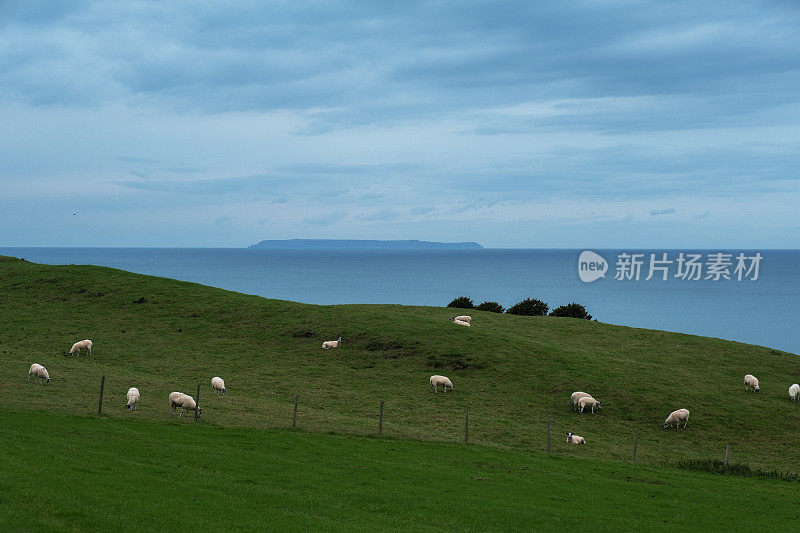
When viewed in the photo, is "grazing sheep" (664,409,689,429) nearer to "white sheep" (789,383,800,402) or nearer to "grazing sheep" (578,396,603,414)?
"grazing sheep" (578,396,603,414)

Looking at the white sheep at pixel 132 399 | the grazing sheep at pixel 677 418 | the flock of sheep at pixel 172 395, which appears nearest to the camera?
the white sheep at pixel 132 399

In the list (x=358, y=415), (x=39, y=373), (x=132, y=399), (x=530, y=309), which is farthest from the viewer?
(x=530, y=309)

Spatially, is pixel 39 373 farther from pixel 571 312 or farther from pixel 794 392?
pixel 571 312

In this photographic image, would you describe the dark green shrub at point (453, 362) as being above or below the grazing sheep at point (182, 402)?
above

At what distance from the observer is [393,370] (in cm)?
5306

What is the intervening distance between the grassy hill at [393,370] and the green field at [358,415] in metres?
0.27

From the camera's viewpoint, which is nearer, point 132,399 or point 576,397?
point 132,399

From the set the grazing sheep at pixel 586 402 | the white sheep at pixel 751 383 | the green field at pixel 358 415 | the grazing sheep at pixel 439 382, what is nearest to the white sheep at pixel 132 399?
the green field at pixel 358 415

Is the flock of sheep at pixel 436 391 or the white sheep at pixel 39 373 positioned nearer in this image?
the flock of sheep at pixel 436 391

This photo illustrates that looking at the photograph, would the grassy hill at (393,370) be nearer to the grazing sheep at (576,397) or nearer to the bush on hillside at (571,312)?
the grazing sheep at (576,397)

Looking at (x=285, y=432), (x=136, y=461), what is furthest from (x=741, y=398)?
(x=136, y=461)

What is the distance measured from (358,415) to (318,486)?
1833 cm

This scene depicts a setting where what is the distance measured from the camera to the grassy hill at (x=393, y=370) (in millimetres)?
37875

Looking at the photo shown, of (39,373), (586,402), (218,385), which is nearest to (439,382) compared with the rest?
(586,402)
